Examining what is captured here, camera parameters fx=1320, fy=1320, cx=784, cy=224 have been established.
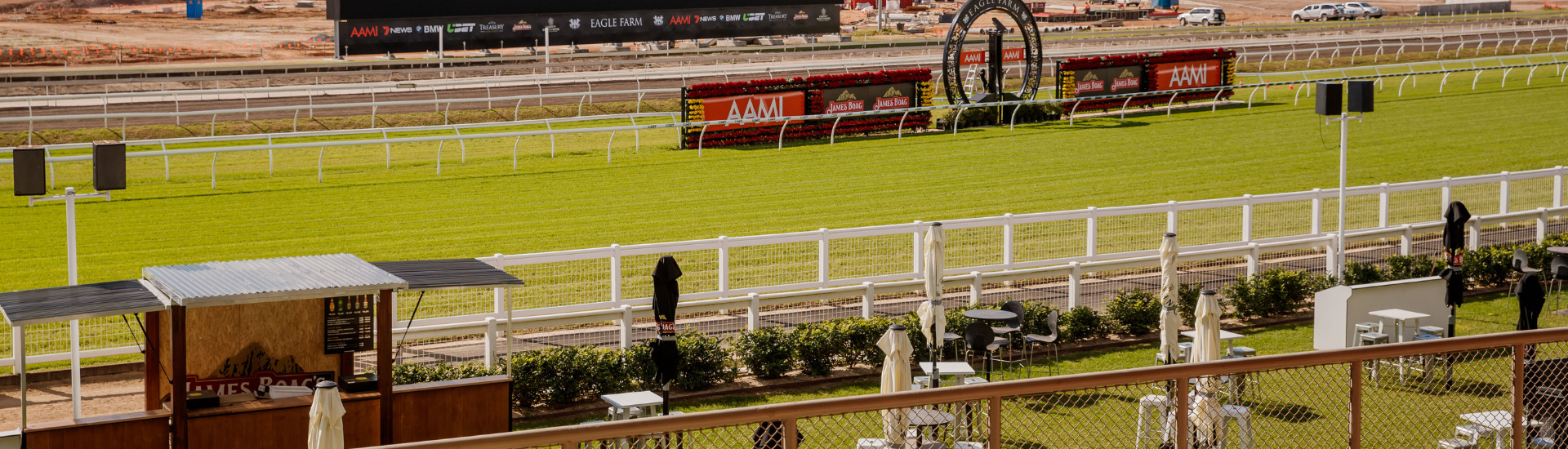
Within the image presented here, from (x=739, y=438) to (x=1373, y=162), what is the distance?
59.2 feet

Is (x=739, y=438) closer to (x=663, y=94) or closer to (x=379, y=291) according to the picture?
(x=379, y=291)

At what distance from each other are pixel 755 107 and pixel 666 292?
692 inches

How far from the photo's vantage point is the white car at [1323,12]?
253 ft

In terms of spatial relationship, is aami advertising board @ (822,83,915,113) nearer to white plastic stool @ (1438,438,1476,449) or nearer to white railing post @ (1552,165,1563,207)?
white railing post @ (1552,165,1563,207)

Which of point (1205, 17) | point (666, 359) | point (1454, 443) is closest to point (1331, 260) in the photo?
point (1454, 443)

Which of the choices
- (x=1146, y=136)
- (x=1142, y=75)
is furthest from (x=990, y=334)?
(x=1142, y=75)

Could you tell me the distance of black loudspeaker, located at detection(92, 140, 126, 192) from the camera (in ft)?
35.0

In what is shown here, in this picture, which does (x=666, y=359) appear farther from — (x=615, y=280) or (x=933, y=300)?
(x=615, y=280)

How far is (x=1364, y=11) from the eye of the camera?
76812 mm

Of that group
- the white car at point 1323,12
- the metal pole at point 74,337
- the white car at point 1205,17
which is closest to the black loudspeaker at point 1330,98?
the metal pole at point 74,337

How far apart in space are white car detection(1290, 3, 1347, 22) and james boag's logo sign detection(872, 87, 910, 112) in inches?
2225

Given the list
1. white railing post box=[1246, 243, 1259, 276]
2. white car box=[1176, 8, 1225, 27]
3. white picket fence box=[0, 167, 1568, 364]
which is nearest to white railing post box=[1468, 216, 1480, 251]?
white picket fence box=[0, 167, 1568, 364]

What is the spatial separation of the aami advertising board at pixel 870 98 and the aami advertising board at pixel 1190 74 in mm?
7367

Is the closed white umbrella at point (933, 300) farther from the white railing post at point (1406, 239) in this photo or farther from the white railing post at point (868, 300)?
Answer: the white railing post at point (1406, 239)
